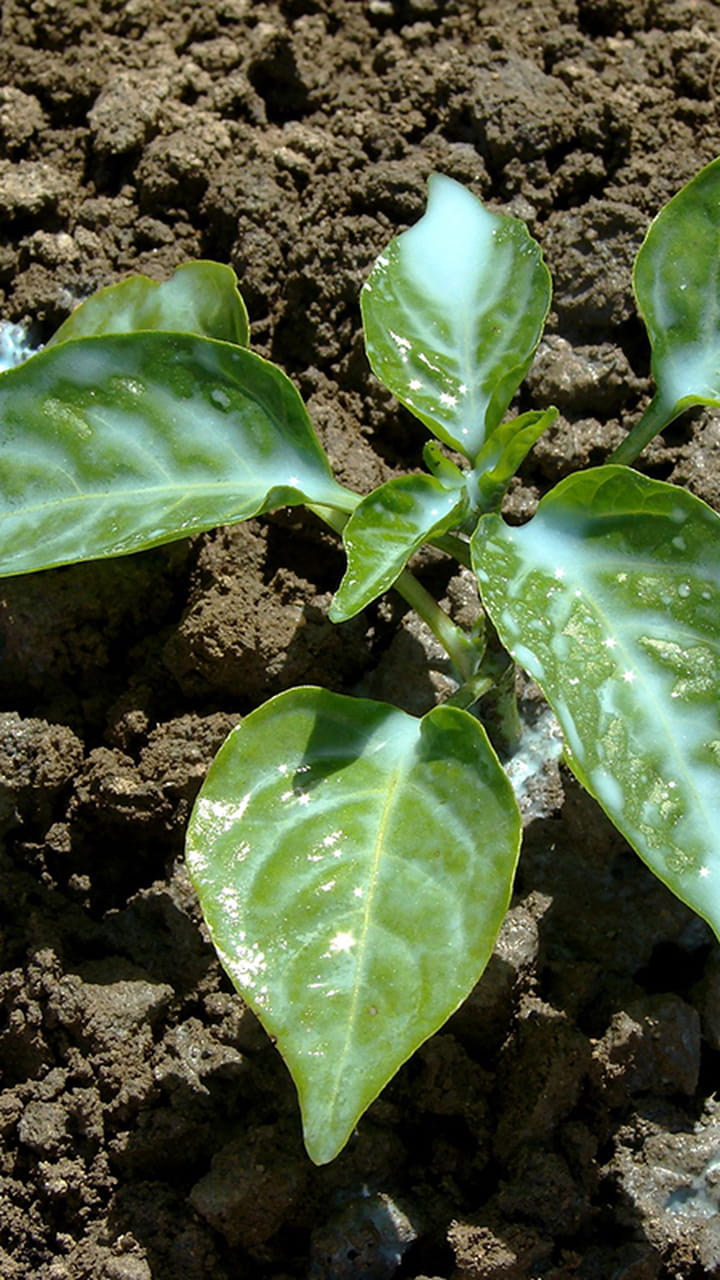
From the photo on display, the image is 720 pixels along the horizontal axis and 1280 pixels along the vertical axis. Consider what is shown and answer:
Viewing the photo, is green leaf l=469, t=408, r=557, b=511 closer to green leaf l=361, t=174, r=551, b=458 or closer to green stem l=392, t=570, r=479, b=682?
green leaf l=361, t=174, r=551, b=458

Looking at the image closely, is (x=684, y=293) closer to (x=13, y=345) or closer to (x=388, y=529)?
(x=388, y=529)

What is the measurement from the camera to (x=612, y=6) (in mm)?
2242

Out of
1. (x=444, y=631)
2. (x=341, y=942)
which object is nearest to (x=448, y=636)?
(x=444, y=631)

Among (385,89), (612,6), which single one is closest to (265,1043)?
(385,89)

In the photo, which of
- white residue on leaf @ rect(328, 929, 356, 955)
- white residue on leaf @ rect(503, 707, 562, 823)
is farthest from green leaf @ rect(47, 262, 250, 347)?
white residue on leaf @ rect(328, 929, 356, 955)

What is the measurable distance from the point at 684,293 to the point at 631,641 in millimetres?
522

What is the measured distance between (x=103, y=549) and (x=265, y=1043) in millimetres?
602

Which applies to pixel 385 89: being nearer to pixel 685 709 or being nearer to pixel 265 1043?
pixel 685 709

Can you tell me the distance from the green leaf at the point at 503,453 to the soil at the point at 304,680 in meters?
0.29

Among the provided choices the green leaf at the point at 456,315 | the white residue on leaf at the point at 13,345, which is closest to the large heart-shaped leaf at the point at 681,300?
the green leaf at the point at 456,315

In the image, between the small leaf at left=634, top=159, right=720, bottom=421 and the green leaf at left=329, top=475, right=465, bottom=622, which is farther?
the small leaf at left=634, top=159, right=720, bottom=421

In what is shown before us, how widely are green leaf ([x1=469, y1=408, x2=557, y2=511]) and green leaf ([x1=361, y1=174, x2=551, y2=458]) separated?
38 mm

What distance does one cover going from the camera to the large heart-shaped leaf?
166 cm

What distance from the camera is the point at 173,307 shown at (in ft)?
5.95
